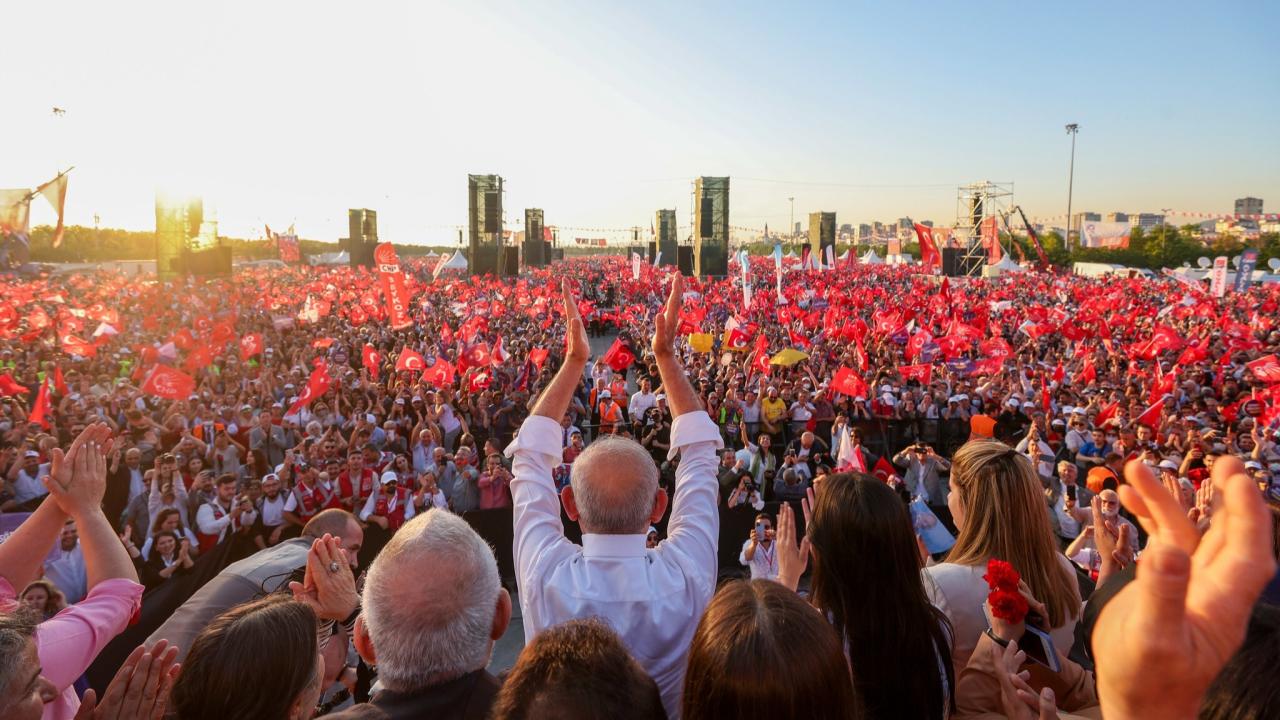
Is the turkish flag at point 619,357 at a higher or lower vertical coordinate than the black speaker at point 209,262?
lower

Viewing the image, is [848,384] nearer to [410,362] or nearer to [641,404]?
[641,404]

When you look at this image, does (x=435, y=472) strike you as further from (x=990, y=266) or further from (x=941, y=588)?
(x=990, y=266)

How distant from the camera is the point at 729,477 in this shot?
746 centimetres

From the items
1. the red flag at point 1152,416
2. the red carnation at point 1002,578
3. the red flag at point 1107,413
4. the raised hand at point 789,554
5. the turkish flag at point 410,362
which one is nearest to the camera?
the red carnation at point 1002,578

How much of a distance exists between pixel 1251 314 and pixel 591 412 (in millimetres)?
22819

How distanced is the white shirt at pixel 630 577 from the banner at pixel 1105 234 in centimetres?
6144

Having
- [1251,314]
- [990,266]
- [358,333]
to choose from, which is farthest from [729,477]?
[990,266]

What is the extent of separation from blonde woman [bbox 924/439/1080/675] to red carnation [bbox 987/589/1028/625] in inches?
18.0

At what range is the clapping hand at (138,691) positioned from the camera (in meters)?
1.64

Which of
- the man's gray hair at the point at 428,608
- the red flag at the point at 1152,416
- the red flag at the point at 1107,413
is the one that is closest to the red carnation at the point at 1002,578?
the man's gray hair at the point at 428,608

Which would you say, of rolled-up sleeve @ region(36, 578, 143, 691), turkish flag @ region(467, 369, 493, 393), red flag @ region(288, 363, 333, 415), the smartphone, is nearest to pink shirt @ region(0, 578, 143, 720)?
rolled-up sleeve @ region(36, 578, 143, 691)

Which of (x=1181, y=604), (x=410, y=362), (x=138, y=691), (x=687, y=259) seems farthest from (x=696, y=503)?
(x=687, y=259)

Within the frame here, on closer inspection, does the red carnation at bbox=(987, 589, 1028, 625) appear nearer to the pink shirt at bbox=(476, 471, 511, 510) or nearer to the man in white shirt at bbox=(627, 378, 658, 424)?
the pink shirt at bbox=(476, 471, 511, 510)

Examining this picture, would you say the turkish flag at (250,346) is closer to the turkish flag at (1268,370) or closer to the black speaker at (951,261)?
the turkish flag at (1268,370)
